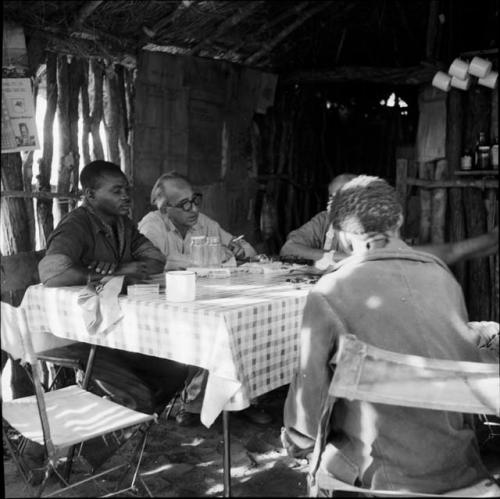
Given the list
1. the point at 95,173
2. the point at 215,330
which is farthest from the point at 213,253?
the point at 215,330

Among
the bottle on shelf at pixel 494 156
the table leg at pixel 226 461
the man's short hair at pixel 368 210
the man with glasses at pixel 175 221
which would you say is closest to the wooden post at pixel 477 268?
the bottle on shelf at pixel 494 156

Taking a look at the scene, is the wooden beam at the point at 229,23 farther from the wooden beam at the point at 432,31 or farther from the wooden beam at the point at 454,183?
the wooden beam at the point at 454,183

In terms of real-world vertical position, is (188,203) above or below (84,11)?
below

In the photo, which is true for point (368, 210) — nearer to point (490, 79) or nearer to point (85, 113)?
point (85, 113)

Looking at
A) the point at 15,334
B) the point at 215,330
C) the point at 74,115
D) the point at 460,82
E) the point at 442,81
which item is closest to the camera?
the point at 15,334

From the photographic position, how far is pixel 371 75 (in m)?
6.93

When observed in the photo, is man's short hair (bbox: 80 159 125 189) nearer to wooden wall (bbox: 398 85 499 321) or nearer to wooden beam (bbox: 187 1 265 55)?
wooden beam (bbox: 187 1 265 55)

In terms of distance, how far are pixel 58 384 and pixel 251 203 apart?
11.2 feet

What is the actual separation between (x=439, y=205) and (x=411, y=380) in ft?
17.1

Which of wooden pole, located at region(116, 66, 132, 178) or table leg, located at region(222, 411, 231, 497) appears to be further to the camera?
wooden pole, located at region(116, 66, 132, 178)

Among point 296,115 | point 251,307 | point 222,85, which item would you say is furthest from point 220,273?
point 296,115

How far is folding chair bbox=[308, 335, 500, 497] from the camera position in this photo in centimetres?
178

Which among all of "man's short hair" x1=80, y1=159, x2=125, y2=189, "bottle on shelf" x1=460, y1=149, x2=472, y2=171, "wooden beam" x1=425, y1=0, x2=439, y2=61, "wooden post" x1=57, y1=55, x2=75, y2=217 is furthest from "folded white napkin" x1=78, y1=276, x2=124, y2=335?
"wooden beam" x1=425, y1=0, x2=439, y2=61

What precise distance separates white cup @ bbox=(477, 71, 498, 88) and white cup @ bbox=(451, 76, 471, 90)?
0.40 ft
